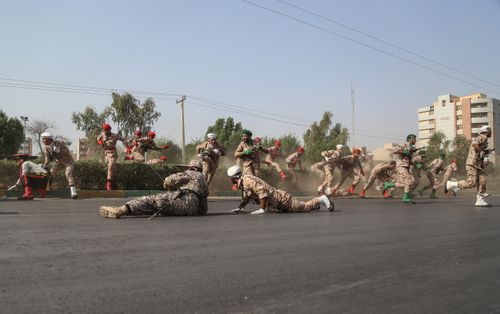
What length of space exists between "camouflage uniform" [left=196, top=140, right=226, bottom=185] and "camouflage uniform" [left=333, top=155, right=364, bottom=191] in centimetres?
700

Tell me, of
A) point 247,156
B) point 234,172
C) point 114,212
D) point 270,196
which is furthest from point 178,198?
point 247,156

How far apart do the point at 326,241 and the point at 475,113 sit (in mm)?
112507

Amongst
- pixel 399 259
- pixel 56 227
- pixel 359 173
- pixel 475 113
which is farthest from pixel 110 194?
pixel 475 113

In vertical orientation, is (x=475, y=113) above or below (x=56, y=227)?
above

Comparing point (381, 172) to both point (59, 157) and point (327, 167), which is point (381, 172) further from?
Answer: point (59, 157)

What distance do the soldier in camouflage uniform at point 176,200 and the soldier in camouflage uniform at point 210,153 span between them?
17.9ft

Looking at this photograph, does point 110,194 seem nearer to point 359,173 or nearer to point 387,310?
point 359,173

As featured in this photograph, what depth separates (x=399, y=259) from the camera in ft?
15.4

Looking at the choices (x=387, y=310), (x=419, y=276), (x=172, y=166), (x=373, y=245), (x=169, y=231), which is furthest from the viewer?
(x=172, y=166)

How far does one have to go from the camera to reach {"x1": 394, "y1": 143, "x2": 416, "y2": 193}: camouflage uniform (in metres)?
14.6

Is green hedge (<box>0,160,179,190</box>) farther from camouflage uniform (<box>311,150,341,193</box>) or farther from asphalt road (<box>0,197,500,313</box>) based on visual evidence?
asphalt road (<box>0,197,500,313</box>)

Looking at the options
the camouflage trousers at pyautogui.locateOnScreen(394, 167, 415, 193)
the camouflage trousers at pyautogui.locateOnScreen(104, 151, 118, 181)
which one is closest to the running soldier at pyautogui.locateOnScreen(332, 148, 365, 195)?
the camouflage trousers at pyautogui.locateOnScreen(394, 167, 415, 193)

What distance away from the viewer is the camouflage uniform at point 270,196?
9.11 metres

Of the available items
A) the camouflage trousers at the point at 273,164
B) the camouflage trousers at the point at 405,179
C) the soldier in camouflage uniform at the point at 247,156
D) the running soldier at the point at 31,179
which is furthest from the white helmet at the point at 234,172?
the camouflage trousers at the point at 273,164
